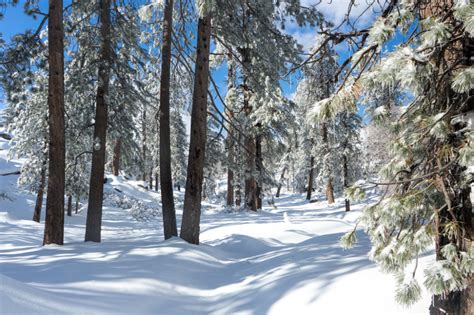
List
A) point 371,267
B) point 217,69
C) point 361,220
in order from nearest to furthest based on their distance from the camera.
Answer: point 361,220
point 371,267
point 217,69

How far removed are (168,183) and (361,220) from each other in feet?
21.7

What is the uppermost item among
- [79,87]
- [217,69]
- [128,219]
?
[217,69]

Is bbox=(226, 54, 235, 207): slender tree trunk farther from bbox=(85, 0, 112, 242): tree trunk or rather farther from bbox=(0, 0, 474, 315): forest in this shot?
bbox=(85, 0, 112, 242): tree trunk

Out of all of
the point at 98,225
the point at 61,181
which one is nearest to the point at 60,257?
the point at 61,181

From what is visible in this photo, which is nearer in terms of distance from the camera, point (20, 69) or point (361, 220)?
point (361, 220)

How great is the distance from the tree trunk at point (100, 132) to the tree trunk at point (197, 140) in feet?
8.33

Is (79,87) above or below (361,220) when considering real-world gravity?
above

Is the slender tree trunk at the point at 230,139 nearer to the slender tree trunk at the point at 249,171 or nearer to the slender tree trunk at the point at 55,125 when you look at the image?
the slender tree trunk at the point at 249,171

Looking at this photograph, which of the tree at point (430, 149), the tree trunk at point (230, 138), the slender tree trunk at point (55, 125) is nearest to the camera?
the tree at point (430, 149)

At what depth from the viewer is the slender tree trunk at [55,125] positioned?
7.29m

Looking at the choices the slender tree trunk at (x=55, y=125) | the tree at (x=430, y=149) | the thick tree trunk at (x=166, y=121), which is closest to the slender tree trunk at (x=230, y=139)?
the thick tree trunk at (x=166, y=121)

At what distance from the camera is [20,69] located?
792 cm

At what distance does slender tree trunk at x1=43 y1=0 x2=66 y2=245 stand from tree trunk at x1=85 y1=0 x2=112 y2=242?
117 centimetres

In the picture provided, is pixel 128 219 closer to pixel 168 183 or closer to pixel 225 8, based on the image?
pixel 168 183
